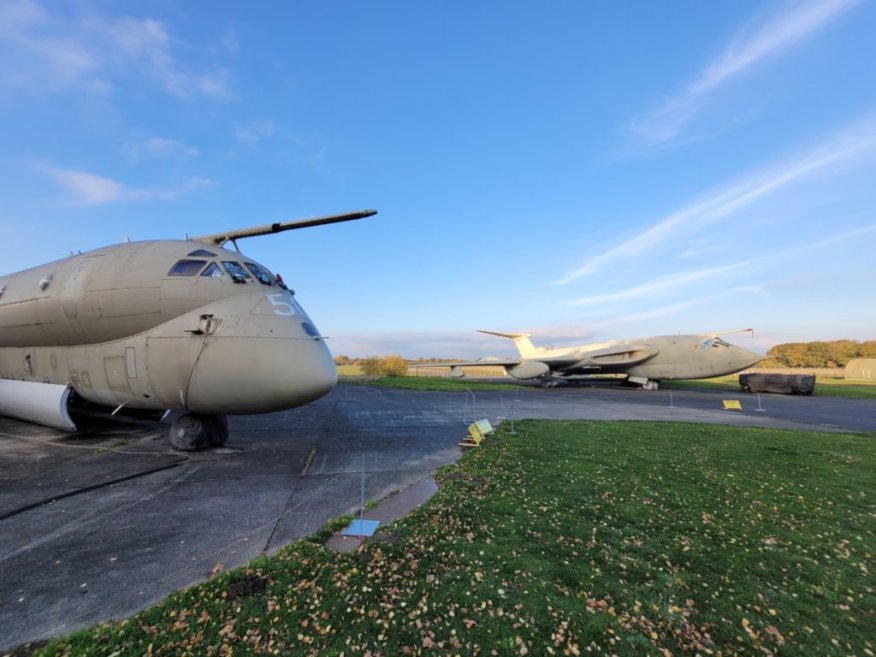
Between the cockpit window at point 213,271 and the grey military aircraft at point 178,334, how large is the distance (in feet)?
0.11

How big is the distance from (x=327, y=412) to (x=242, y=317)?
11412 mm

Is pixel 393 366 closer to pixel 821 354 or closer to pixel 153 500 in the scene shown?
pixel 153 500

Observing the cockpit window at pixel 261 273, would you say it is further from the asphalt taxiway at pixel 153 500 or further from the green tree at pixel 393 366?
the green tree at pixel 393 366

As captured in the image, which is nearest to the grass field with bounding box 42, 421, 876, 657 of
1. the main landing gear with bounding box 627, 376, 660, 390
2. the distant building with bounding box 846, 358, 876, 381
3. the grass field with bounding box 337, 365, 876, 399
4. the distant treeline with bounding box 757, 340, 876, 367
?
the grass field with bounding box 337, 365, 876, 399

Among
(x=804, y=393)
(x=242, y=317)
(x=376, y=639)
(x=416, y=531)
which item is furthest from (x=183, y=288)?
(x=804, y=393)

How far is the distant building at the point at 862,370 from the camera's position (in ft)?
167

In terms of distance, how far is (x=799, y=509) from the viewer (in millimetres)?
6312

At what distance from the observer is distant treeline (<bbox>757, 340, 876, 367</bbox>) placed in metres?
75.0

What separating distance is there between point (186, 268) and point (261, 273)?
1605mm

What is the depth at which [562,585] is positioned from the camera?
157 inches

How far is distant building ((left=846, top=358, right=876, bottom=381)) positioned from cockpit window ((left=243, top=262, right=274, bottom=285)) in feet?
241

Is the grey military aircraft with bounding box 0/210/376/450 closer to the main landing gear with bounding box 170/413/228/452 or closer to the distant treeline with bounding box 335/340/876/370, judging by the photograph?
the main landing gear with bounding box 170/413/228/452

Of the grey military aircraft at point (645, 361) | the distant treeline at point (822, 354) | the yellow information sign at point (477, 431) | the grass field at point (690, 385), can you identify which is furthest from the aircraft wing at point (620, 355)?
the distant treeline at point (822, 354)

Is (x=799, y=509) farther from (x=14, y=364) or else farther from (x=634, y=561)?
(x=14, y=364)
